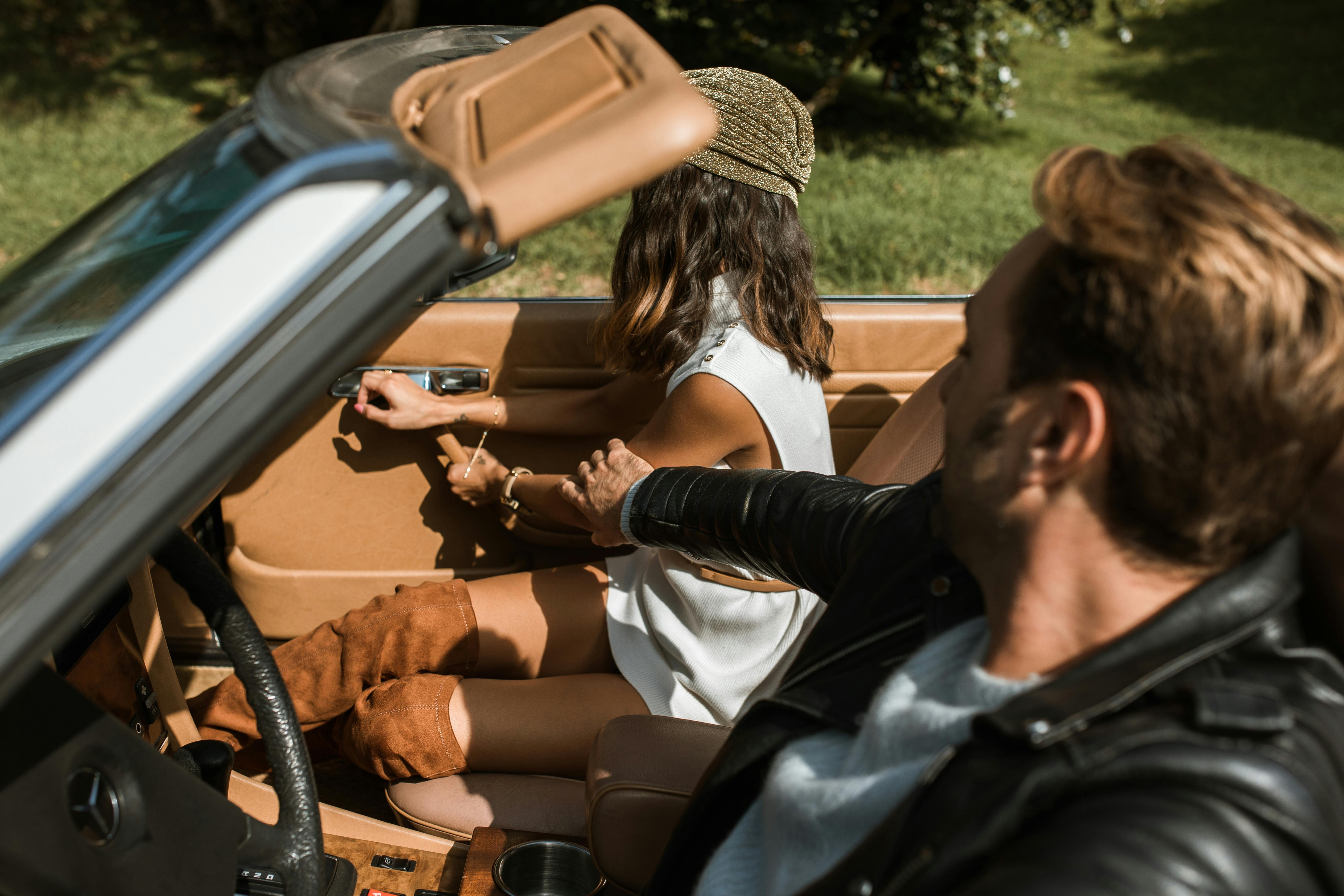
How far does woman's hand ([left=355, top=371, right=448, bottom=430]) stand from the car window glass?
111 cm

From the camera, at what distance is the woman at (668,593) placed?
193cm

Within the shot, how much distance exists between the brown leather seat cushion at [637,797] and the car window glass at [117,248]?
0.93m

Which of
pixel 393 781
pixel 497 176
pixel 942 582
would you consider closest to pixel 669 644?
pixel 393 781

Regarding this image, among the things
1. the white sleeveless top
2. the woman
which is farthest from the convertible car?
the white sleeveless top

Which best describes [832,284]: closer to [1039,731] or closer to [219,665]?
[219,665]

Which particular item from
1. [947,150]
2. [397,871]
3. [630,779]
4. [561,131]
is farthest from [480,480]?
[947,150]

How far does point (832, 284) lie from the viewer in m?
5.23

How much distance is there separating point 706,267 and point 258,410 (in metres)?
1.39

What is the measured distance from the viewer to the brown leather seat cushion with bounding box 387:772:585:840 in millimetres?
1837

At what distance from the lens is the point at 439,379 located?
8.25 feet

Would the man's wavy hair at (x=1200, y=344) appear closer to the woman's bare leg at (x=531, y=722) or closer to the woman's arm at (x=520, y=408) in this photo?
the woman's bare leg at (x=531, y=722)

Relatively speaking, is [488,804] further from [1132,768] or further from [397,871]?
[1132,768]

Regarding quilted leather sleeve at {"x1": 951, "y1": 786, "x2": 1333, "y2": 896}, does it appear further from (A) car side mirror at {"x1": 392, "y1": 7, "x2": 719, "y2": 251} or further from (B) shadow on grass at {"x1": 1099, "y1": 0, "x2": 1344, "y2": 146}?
(B) shadow on grass at {"x1": 1099, "y1": 0, "x2": 1344, "y2": 146}

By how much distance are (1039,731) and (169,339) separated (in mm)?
810
